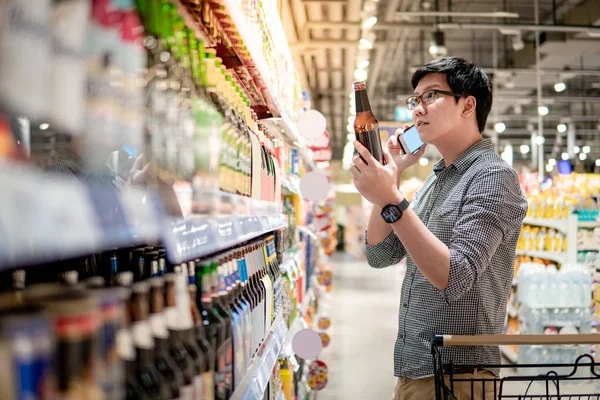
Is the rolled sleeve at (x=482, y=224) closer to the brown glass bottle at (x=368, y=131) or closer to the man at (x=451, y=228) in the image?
the man at (x=451, y=228)

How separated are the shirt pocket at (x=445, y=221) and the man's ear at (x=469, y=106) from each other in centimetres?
36

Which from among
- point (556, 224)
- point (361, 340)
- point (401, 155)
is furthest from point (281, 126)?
point (361, 340)

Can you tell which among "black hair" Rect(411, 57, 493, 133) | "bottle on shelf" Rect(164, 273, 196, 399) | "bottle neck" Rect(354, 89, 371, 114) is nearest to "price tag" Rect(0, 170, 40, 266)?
"bottle on shelf" Rect(164, 273, 196, 399)

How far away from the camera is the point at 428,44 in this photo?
13.5 metres

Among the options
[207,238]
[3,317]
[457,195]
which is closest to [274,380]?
[457,195]

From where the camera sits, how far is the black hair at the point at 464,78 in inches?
79.5

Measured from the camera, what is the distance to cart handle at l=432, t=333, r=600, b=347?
5.42ft

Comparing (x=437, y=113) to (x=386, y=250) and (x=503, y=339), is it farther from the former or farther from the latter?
(x=503, y=339)

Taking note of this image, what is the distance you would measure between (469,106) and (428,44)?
40.0 ft

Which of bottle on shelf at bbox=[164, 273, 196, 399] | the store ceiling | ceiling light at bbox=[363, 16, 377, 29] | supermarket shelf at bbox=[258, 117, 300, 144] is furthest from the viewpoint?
the store ceiling

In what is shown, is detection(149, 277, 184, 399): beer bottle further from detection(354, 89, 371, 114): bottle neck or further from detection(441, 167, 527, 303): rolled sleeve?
detection(354, 89, 371, 114): bottle neck

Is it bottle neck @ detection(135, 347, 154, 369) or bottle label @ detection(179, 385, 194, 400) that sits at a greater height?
bottle neck @ detection(135, 347, 154, 369)

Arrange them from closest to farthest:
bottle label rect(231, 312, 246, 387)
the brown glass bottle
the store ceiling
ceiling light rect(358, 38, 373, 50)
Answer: bottle label rect(231, 312, 246, 387) < the brown glass bottle < ceiling light rect(358, 38, 373, 50) < the store ceiling

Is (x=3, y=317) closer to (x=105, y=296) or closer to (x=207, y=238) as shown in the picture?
(x=105, y=296)
